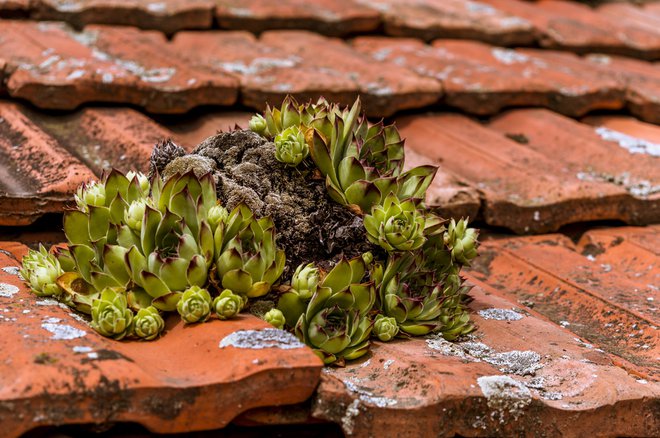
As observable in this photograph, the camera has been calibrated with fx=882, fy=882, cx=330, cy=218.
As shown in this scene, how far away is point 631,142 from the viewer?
125 inches

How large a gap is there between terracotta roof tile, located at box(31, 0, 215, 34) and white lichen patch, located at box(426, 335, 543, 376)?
6.61ft

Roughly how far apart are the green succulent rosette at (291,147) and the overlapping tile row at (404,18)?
1696mm

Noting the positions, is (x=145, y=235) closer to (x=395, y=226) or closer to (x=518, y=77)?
(x=395, y=226)

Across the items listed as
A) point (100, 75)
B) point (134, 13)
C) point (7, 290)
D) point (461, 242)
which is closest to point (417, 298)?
point (461, 242)

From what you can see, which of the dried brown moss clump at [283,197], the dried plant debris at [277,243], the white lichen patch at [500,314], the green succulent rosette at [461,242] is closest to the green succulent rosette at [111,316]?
the dried plant debris at [277,243]

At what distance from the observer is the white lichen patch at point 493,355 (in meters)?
1.81

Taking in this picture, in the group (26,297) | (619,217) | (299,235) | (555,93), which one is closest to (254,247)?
(299,235)

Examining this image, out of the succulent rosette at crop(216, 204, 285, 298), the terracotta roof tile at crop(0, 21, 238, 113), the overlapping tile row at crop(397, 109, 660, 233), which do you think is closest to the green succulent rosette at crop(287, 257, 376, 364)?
the succulent rosette at crop(216, 204, 285, 298)

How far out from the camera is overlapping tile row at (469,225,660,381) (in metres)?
2.12

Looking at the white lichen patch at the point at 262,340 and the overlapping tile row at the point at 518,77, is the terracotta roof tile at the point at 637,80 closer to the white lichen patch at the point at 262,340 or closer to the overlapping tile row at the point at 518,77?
the overlapping tile row at the point at 518,77

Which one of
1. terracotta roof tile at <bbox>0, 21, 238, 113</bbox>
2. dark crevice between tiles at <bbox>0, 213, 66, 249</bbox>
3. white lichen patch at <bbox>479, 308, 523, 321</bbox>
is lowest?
white lichen patch at <bbox>479, 308, 523, 321</bbox>

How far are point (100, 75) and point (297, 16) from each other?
1148mm

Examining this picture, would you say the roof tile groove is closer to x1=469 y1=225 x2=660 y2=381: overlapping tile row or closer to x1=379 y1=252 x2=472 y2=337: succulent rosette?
x1=379 y1=252 x2=472 y2=337: succulent rosette

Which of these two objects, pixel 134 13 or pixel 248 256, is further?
pixel 134 13
